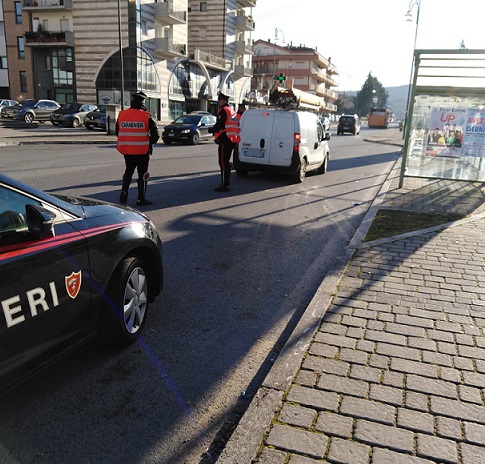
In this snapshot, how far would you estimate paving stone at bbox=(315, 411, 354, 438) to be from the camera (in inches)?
102

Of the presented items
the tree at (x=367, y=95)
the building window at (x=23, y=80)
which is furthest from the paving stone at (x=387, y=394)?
the tree at (x=367, y=95)

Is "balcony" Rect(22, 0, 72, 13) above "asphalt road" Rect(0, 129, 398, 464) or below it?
above

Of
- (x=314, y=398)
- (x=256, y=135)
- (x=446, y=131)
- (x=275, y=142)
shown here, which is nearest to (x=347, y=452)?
(x=314, y=398)

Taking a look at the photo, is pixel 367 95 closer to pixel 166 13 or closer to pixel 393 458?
pixel 166 13

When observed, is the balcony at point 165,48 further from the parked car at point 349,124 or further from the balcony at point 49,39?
the parked car at point 349,124

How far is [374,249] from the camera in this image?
6176 mm

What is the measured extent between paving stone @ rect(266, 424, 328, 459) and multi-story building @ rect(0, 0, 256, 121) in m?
37.8

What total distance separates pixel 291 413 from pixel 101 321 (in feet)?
4.66

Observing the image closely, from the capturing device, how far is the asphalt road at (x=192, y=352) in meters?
2.58

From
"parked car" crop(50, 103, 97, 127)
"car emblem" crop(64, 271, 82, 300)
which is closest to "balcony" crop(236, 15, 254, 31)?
"parked car" crop(50, 103, 97, 127)

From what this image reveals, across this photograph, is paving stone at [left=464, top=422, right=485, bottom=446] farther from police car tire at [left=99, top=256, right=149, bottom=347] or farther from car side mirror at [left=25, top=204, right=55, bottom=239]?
car side mirror at [left=25, top=204, right=55, bottom=239]

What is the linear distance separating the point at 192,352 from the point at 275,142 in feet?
28.6

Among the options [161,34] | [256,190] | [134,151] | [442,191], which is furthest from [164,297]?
[161,34]

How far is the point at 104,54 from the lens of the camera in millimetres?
40938
